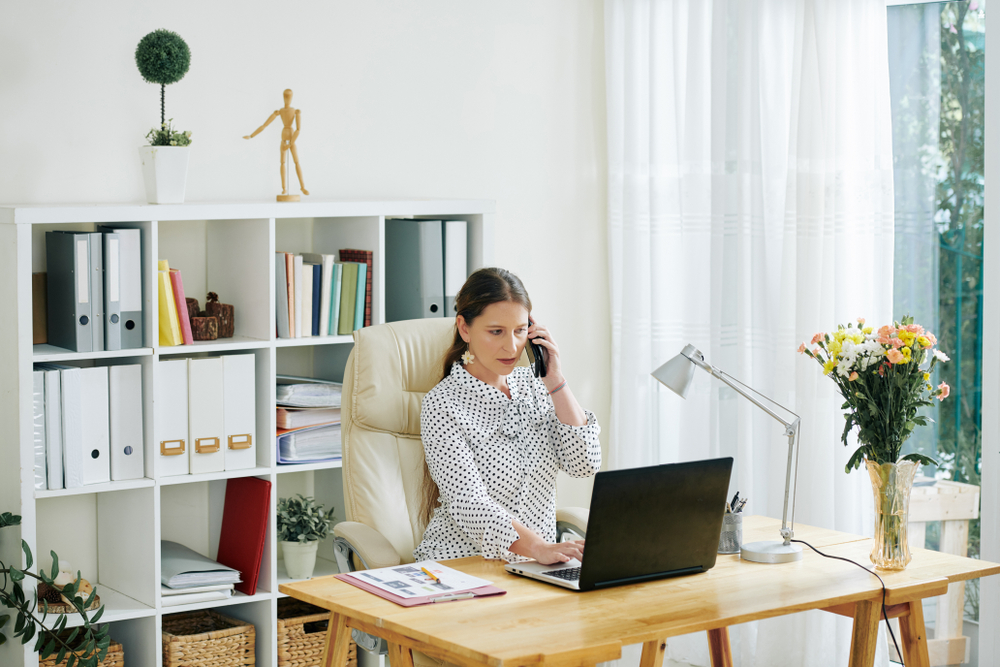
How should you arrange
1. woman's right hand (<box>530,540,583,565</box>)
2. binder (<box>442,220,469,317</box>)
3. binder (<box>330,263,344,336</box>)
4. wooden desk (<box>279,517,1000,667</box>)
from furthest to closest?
binder (<box>442,220,469,317</box>) → binder (<box>330,263,344,336</box>) → woman's right hand (<box>530,540,583,565</box>) → wooden desk (<box>279,517,1000,667</box>)

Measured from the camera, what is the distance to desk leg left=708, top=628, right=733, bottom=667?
275 centimetres

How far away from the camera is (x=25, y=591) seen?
2.90m

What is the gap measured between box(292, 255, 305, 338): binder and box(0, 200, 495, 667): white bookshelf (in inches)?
1.5

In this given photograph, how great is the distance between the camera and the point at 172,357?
3.38m

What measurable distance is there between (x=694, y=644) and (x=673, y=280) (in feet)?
3.87

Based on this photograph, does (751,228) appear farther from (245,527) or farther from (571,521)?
(245,527)

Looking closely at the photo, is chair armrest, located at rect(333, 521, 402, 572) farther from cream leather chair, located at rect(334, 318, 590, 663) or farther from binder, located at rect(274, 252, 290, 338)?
binder, located at rect(274, 252, 290, 338)

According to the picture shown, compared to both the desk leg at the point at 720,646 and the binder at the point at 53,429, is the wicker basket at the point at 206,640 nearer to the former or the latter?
the binder at the point at 53,429

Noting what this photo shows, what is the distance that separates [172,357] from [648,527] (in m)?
1.75

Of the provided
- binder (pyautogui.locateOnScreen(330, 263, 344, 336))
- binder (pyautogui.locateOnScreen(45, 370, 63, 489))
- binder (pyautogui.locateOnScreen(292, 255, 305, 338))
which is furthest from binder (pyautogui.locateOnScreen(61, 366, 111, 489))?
binder (pyautogui.locateOnScreen(330, 263, 344, 336))

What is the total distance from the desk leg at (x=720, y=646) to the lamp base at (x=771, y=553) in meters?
0.41

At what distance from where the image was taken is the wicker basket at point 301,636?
10.9ft

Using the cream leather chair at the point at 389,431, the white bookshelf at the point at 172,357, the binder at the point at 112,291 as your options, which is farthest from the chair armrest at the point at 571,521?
the binder at the point at 112,291

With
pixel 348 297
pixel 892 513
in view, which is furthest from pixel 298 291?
pixel 892 513
